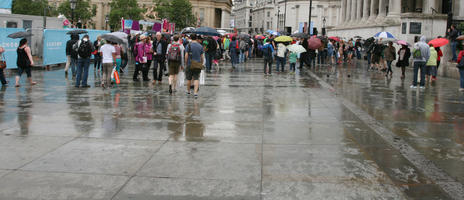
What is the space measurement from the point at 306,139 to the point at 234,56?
17896 mm

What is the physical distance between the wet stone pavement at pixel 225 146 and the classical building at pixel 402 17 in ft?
49.3

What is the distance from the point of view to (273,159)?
6.69 m

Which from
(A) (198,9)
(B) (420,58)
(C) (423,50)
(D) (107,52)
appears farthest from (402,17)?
(A) (198,9)

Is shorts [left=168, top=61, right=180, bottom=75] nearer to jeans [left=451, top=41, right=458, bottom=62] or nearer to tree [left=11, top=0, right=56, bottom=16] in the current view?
jeans [left=451, top=41, right=458, bottom=62]

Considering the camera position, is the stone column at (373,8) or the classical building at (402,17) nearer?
the classical building at (402,17)

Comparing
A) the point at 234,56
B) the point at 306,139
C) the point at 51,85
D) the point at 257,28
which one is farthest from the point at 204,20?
the point at 306,139

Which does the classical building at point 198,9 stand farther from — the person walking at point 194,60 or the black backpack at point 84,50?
the person walking at point 194,60

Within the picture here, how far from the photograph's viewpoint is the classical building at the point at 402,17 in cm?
2791

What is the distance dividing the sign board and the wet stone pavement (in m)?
15.4

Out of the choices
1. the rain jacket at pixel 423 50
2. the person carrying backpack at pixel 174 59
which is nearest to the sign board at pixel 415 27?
the rain jacket at pixel 423 50

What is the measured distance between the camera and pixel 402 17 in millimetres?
28703

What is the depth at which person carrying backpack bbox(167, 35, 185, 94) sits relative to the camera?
44.3ft

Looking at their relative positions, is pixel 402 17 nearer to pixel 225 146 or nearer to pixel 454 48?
pixel 454 48

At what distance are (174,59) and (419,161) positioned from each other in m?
8.24
